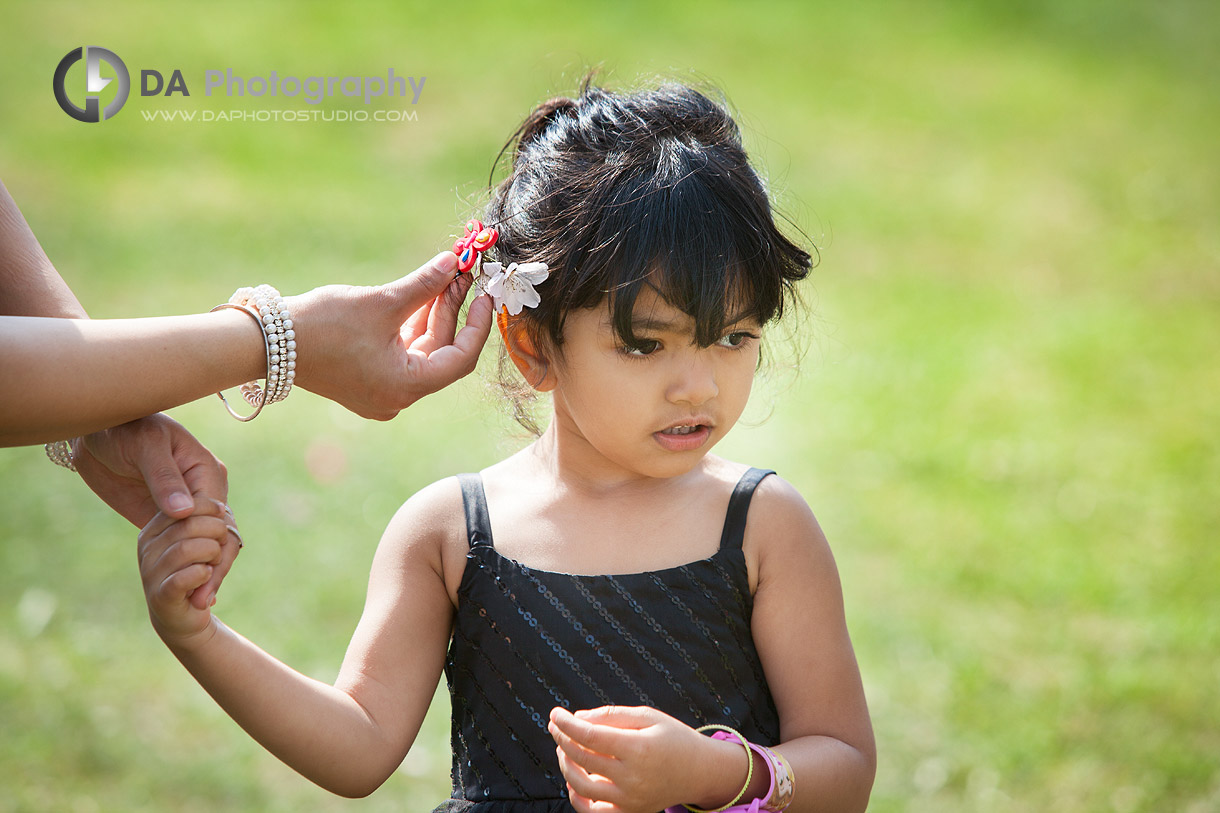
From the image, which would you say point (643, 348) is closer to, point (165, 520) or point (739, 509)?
point (739, 509)

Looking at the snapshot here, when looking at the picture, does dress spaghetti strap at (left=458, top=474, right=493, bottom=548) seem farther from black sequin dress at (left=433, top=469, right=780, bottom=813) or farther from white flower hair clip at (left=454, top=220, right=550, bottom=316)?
white flower hair clip at (left=454, top=220, right=550, bottom=316)

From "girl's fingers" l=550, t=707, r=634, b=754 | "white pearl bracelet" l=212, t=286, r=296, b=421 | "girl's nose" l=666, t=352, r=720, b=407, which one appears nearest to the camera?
"girl's fingers" l=550, t=707, r=634, b=754

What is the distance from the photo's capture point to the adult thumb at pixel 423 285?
6.13ft

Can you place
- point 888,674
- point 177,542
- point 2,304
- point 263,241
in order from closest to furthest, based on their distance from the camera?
point 177,542 < point 2,304 < point 888,674 < point 263,241

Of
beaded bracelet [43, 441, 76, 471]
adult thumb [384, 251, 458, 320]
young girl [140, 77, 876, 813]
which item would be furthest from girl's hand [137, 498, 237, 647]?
adult thumb [384, 251, 458, 320]

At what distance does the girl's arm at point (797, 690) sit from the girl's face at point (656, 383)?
208 millimetres

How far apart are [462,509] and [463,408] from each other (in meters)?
4.17

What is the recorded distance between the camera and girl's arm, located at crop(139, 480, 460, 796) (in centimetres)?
166

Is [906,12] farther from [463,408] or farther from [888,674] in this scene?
[888,674]

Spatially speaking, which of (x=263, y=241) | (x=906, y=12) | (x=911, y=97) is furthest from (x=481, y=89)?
(x=906, y=12)

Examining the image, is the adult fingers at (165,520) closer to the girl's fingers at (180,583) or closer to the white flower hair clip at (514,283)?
the girl's fingers at (180,583)

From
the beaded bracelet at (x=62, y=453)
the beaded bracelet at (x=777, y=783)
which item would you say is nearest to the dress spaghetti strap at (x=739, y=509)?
the beaded bracelet at (x=777, y=783)

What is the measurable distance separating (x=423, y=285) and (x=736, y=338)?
538 mm

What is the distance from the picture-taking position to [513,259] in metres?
2.07
